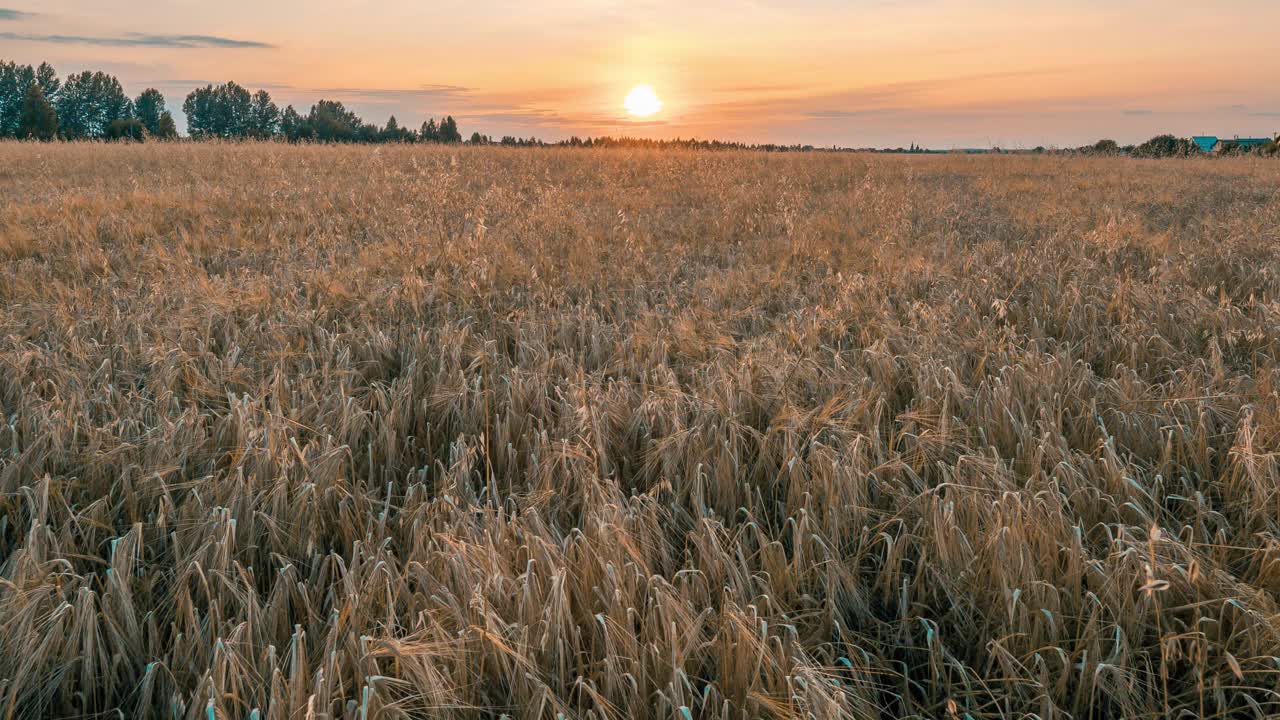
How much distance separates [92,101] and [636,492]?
12417 cm

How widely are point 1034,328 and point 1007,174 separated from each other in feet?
43.8

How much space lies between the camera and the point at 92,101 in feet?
314

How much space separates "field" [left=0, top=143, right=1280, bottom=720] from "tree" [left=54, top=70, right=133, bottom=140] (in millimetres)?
114986

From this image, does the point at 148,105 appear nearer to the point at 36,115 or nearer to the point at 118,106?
the point at 118,106

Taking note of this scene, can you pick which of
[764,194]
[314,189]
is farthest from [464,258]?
[764,194]

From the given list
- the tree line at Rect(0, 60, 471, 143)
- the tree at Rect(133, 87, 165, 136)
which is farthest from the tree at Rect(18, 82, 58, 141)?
the tree at Rect(133, 87, 165, 136)

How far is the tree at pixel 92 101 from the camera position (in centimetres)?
9356

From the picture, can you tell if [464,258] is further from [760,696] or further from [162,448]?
[760,696]

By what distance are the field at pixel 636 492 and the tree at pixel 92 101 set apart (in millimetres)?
114986

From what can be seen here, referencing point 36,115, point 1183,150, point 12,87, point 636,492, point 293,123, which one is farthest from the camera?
point 12,87

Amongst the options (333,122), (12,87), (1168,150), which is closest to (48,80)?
(12,87)

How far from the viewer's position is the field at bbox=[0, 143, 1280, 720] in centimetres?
150

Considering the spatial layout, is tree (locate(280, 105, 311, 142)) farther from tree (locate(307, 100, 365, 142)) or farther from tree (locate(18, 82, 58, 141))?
tree (locate(18, 82, 58, 141))

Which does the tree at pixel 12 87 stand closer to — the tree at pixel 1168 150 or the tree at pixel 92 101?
the tree at pixel 92 101
